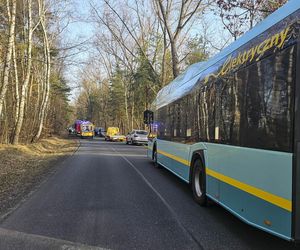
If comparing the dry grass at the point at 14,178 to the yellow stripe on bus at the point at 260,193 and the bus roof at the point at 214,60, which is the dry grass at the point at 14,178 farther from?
the bus roof at the point at 214,60

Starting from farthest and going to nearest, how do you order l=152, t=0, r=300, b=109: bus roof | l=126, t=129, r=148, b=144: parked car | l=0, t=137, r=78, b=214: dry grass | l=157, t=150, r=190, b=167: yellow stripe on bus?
l=126, t=129, r=148, b=144: parked car
l=157, t=150, r=190, b=167: yellow stripe on bus
l=0, t=137, r=78, b=214: dry grass
l=152, t=0, r=300, b=109: bus roof

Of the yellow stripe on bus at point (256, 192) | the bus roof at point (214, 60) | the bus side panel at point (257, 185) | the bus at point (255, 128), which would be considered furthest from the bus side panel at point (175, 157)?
the bus side panel at point (257, 185)

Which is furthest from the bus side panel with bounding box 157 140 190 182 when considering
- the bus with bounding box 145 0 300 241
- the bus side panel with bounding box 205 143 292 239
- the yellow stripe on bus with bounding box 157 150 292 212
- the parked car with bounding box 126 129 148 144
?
the parked car with bounding box 126 129 148 144

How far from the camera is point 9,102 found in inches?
1284

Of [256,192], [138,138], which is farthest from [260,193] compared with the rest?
[138,138]

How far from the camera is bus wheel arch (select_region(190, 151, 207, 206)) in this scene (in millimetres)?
8992

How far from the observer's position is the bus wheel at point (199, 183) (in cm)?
899

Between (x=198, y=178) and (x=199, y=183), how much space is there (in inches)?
5.0

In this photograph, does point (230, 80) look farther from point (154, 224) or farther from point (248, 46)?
point (154, 224)

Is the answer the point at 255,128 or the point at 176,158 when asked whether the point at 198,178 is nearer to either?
the point at 176,158

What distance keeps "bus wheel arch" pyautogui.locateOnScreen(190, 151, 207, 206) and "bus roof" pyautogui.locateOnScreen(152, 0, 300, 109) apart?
194 cm

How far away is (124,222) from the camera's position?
298 inches

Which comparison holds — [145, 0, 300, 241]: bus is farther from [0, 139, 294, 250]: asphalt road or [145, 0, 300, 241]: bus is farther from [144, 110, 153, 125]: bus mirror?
[144, 110, 153, 125]: bus mirror

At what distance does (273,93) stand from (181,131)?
632 cm
